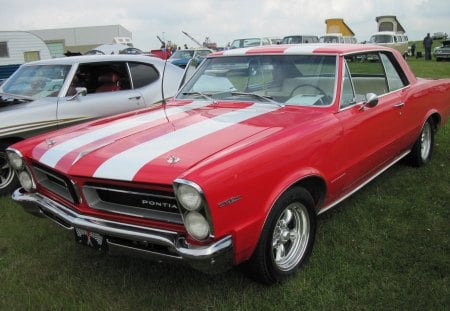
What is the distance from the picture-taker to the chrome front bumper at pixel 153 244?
2.27 metres

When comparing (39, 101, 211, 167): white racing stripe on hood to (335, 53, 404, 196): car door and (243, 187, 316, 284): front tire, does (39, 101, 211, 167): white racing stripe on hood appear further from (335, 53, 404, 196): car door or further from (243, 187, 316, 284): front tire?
(243, 187, 316, 284): front tire

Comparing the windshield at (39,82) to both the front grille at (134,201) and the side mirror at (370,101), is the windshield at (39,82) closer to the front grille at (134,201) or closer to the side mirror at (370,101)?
the front grille at (134,201)

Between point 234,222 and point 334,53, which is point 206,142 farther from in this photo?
point 334,53

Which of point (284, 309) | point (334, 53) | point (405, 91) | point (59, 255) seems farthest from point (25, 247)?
point (405, 91)

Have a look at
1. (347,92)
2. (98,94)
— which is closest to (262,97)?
(347,92)

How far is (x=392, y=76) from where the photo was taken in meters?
4.40

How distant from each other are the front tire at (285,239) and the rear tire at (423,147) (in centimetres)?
241

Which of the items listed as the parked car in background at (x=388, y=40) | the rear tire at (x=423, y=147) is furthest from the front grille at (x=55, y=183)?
the parked car in background at (x=388, y=40)

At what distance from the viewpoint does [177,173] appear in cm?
230

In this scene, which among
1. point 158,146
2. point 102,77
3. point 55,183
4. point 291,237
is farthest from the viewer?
point 102,77

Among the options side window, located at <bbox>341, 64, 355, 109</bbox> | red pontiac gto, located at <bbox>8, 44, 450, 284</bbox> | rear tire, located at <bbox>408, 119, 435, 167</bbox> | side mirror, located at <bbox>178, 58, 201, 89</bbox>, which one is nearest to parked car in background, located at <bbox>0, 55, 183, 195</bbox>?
side mirror, located at <bbox>178, 58, 201, 89</bbox>

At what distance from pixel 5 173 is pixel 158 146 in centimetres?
292

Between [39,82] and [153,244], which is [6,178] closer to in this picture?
[39,82]

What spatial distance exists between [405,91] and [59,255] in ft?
11.4
